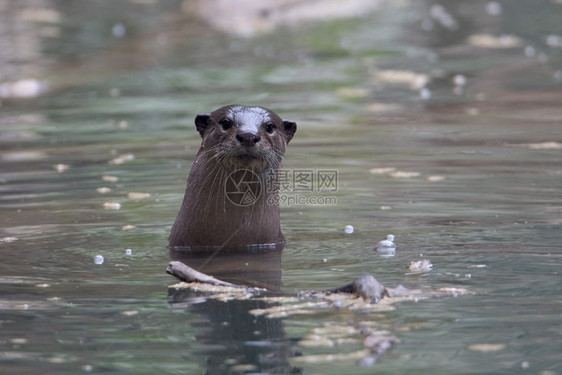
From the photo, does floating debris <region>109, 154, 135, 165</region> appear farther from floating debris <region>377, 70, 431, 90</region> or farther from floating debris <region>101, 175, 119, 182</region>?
floating debris <region>377, 70, 431, 90</region>

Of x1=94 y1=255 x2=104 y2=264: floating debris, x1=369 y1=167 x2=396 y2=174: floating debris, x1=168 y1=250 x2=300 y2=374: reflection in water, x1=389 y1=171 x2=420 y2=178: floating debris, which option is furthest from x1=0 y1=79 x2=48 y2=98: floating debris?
x1=168 y1=250 x2=300 y2=374: reflection in water

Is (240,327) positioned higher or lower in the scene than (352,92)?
lower

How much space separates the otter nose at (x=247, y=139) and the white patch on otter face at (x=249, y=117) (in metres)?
0.08

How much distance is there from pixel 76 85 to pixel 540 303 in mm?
9400

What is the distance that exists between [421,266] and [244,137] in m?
1.14

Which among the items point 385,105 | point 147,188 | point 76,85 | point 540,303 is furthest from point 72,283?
point 76,85

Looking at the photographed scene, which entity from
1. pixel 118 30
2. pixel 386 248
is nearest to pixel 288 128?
pixel 386 248

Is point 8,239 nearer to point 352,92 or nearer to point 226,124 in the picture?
point 226,124

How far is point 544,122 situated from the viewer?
9.83 m

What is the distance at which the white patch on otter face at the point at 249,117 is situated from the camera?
538 cm

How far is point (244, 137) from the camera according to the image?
5207 millimetres

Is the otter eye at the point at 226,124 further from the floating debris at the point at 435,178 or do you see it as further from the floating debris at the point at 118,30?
the floating debris at the point at 118,30

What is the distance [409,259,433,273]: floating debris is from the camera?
4.79 meters

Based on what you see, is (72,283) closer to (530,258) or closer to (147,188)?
(530,258)
